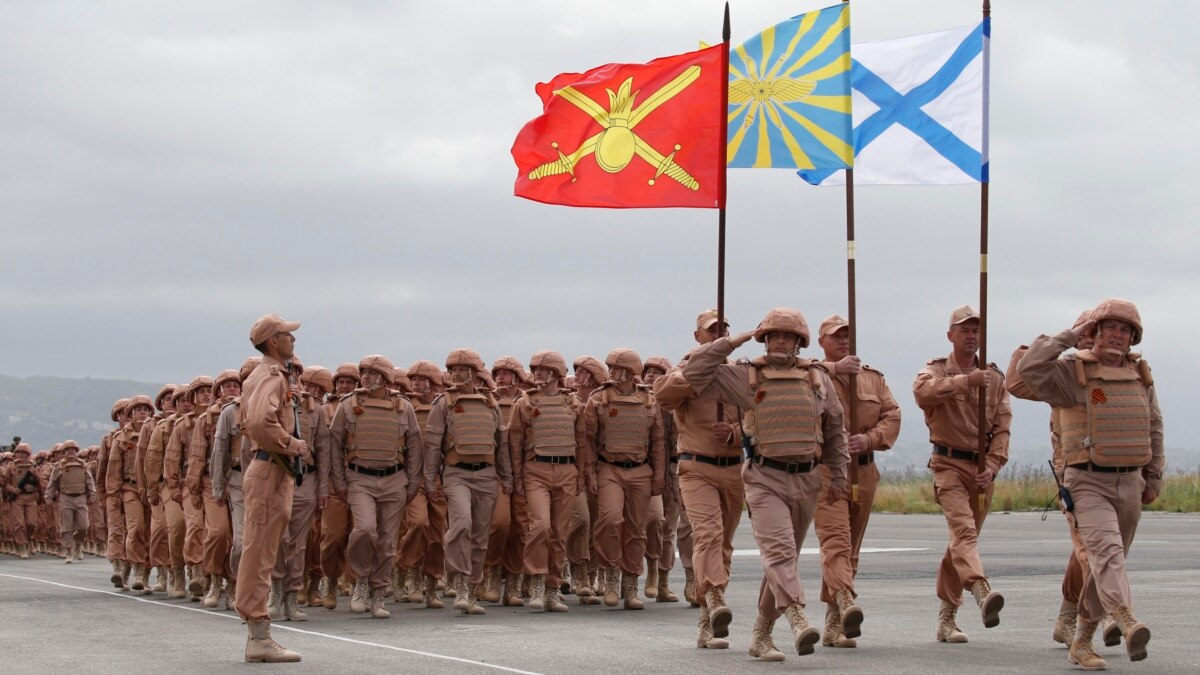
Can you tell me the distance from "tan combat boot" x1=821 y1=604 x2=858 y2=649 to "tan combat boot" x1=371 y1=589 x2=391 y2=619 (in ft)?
16.5

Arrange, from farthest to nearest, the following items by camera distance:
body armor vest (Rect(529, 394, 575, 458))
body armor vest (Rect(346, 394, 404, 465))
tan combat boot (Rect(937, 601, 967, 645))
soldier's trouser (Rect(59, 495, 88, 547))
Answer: soldier's trouser (Rect(59, 495, 88, 547)) → body armor vest (Rect(529, 394, 575, 458)) → body armor vest (Rect(346, 394, 404, 465)) → tan combat boot (Rect(937, 601, 967, 645))

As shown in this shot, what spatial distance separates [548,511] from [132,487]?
790cm

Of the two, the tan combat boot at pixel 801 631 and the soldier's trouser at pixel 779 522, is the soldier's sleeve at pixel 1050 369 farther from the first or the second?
the tan combat boot at pixel 801 631

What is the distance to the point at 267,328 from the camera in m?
12.5

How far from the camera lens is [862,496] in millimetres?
13484

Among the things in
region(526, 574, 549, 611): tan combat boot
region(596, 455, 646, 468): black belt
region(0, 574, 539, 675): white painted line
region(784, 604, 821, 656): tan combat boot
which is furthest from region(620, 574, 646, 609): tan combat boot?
region(784, 604, 821, 656): tan combat boot

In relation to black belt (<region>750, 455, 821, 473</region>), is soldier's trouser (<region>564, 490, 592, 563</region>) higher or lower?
lower

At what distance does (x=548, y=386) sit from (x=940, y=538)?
15.1 m

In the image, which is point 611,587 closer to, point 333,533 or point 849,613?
point 333,533

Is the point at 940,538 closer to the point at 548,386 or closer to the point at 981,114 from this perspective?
the point at 548,386

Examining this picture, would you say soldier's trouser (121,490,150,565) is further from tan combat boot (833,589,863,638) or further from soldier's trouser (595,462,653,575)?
tan combat boot (833,589,863,638)

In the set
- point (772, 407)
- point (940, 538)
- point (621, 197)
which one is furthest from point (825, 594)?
point (940, 538)

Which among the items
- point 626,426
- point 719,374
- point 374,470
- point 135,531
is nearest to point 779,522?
point 719,374

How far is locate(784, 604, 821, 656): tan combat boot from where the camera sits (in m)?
11.3
